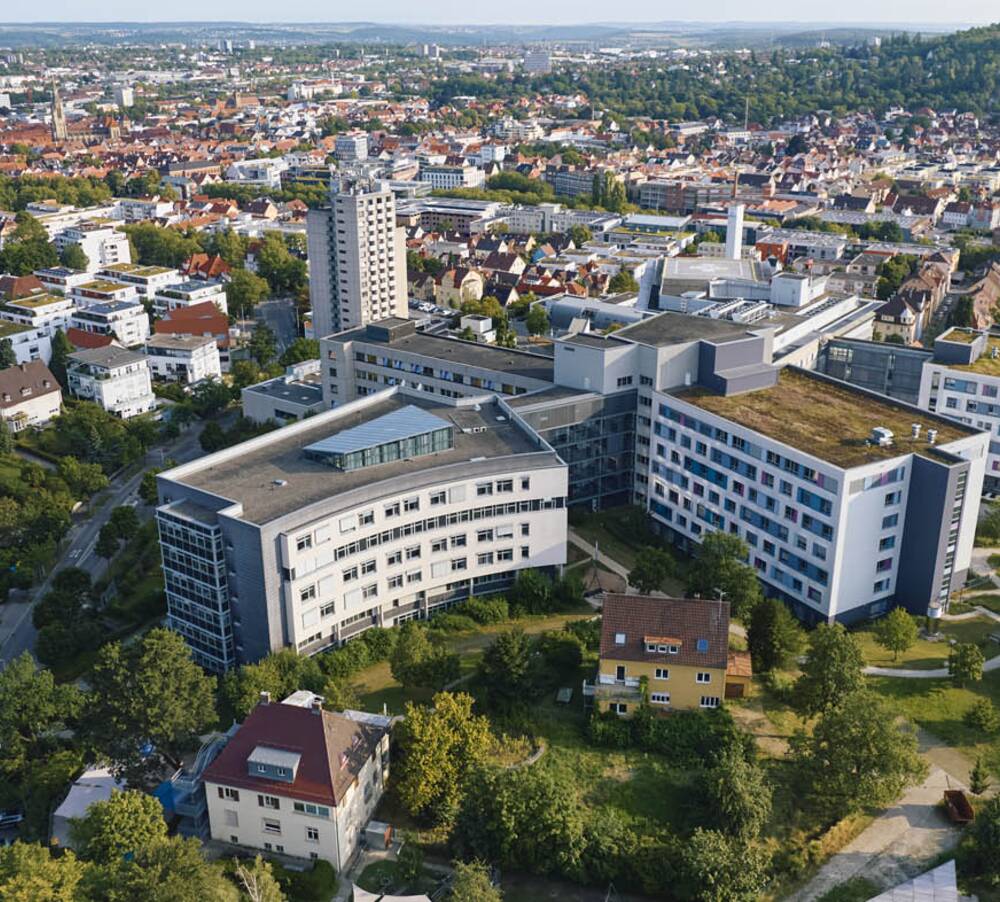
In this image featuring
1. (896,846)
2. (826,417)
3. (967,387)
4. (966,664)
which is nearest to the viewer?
(896,846)

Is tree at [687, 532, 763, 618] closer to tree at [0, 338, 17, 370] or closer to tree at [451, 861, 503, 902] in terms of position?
tree at [451, 861, 503, 902]

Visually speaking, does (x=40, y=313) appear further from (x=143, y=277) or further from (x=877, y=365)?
(x=877, y=365)

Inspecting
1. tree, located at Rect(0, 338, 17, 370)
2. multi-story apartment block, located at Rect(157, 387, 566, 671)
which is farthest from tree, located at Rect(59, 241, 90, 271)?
multi-story apartment block, located at Rect(157, 387, 566, 671)

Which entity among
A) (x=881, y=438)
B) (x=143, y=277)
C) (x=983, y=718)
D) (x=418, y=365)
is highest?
(x=881, y=438)

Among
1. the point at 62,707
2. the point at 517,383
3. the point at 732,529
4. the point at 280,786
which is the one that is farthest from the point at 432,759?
the point at 517,383

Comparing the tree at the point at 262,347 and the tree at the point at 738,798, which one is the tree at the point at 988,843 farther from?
the tree at the point at 262,347

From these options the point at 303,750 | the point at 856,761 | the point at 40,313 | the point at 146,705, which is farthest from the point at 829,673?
the point at 40,313
